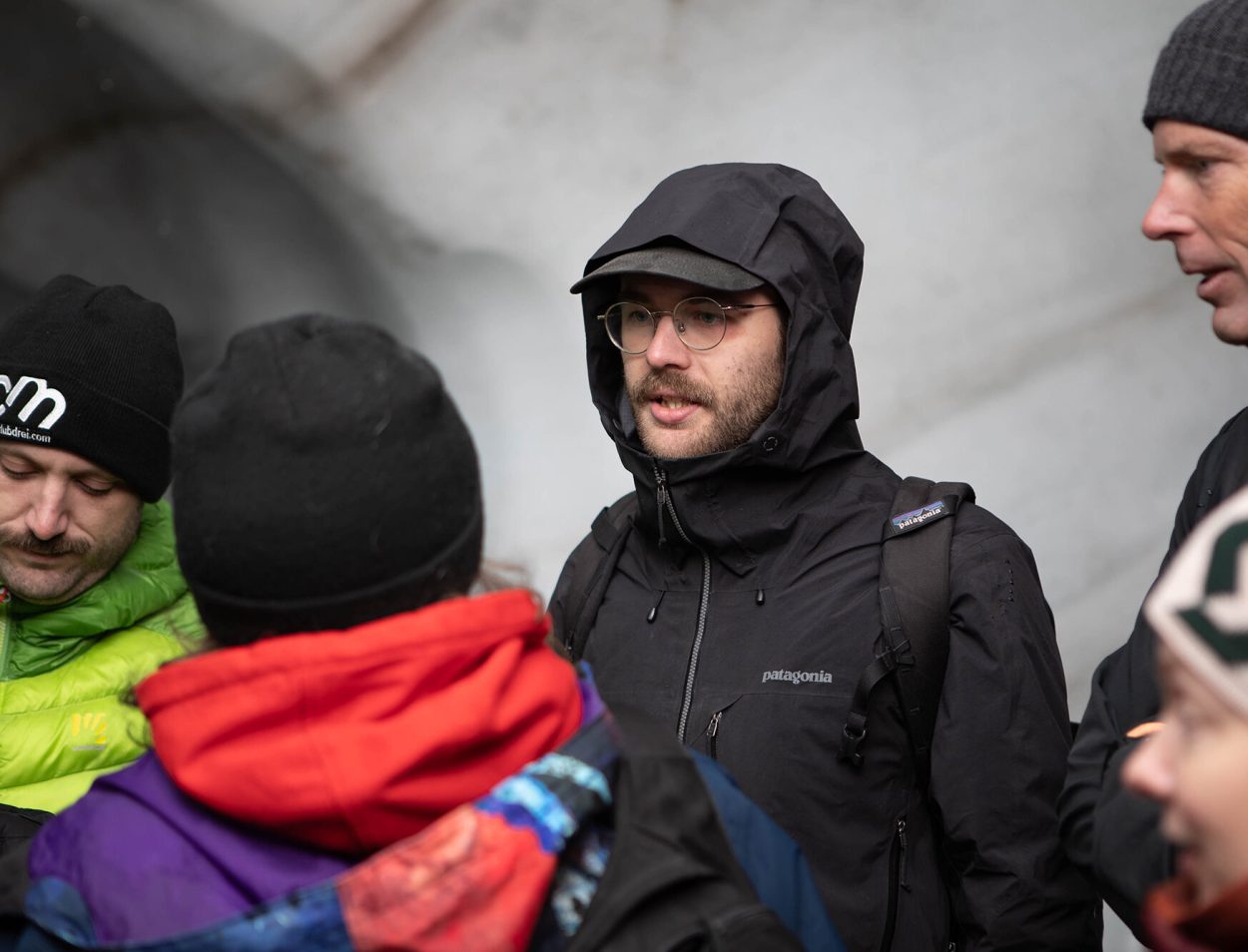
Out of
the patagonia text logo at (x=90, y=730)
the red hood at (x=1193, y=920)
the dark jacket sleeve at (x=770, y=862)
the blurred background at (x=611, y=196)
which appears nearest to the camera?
the red hood at (x=1193, y=920)

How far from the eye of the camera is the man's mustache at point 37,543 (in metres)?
1.97

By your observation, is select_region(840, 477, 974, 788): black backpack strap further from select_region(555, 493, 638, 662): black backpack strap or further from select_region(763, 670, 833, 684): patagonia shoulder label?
select_region(555, 493, 638, 662): black backpack strap

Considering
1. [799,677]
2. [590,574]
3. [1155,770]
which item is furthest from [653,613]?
[1155,770]

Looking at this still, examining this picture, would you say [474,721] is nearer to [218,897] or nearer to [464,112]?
[218,897]

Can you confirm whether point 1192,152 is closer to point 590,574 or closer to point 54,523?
point 590,574

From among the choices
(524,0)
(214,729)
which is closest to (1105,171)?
(524,0)

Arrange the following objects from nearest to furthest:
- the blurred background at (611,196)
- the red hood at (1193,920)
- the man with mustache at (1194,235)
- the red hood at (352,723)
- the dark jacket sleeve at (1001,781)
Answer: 1. the red hood at (1193,920)
2. the red hood at (352,723)
3. the man with mustache at (1194,235)
4. the dark jacket sleeve at (1001,781)
5. the blurred background at (611,196)

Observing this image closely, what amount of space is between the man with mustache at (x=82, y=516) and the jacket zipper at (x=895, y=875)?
1.03m

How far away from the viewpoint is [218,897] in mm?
992

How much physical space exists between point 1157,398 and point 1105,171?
0.51 m

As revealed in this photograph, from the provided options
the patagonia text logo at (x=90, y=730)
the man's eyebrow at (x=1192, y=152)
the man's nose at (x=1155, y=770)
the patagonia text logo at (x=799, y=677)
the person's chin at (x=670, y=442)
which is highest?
the man's eyebrow at (x=1192, y=152)

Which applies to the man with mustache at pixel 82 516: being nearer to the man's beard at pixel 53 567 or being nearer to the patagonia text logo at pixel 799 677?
the man's beard at pixel 53 567

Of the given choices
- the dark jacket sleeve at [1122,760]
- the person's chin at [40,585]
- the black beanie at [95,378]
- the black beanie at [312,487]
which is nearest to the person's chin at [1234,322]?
the dark jacket sleeve at [1122,760]

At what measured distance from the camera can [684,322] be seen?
2133 mm
